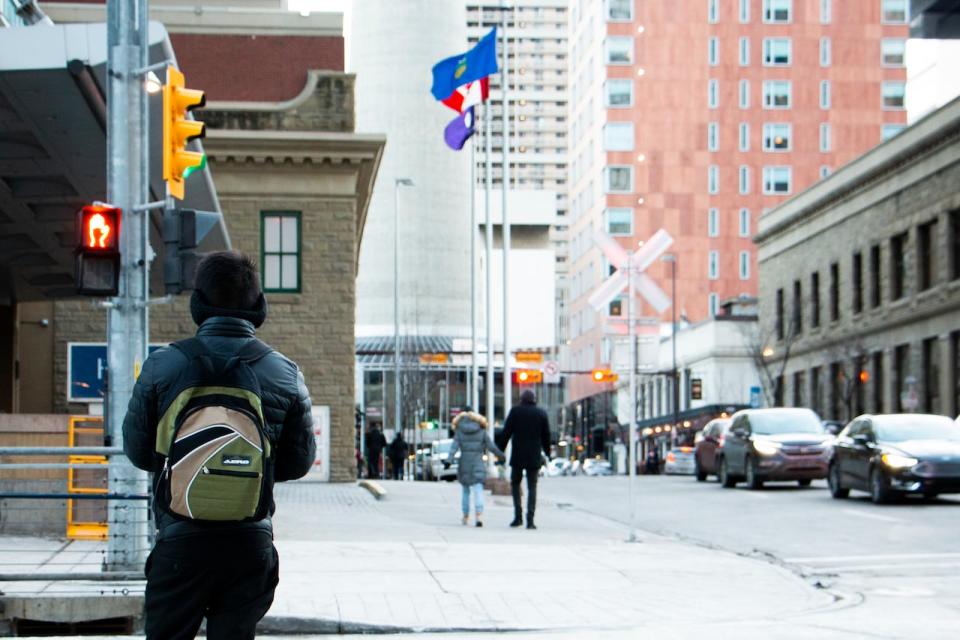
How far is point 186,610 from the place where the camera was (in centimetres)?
498

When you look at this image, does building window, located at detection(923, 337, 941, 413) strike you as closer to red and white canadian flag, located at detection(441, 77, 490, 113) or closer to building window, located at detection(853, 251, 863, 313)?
building window, located at detection(853, 251, 863, 313)

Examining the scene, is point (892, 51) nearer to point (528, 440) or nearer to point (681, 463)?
point (681, 463)

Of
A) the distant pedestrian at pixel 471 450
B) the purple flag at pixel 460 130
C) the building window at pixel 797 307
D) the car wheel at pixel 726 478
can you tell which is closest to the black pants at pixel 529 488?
the distant pedestrian at pixel 471 450

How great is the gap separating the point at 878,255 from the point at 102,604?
1972 inches

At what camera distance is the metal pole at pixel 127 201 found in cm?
1230

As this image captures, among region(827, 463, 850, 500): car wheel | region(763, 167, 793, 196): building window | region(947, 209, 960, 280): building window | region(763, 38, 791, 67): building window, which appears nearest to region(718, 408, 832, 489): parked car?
region(827, 463, 850, 500): car wheel

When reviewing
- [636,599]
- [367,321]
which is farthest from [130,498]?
[367,321]

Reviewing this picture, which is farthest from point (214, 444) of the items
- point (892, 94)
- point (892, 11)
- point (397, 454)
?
point (892, 11)

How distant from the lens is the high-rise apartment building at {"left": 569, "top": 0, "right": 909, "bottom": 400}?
100 meters

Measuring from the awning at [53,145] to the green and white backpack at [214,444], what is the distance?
954 cm

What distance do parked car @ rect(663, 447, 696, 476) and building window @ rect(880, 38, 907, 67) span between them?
182 feet

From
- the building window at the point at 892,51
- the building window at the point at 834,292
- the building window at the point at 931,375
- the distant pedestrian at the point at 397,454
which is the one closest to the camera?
the distant pedestrian at the point at 397,454

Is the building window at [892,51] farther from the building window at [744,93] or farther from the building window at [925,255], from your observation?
the building window at [925,255]

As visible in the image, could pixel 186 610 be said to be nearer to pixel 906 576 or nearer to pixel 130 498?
pixel 130 498
